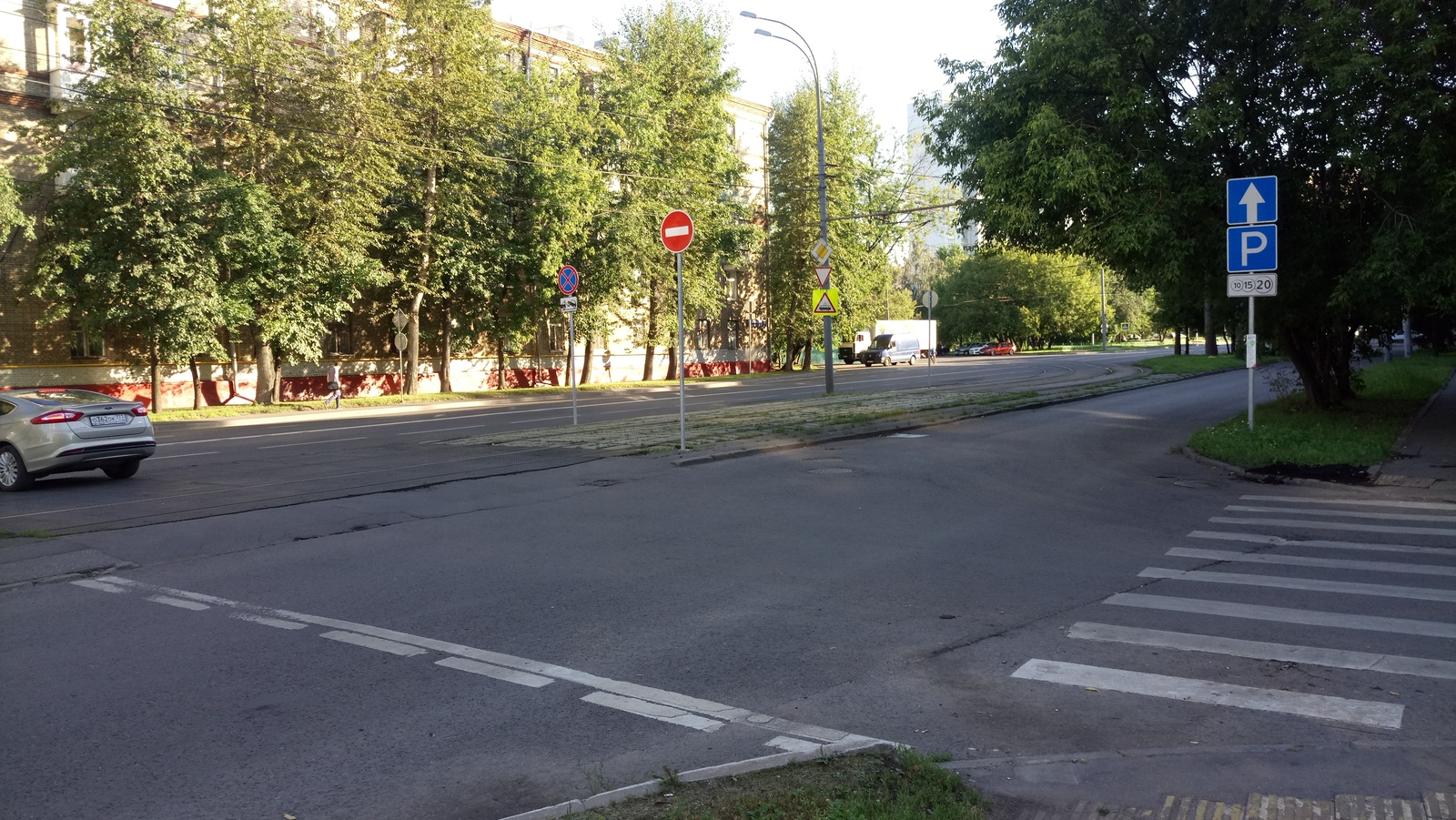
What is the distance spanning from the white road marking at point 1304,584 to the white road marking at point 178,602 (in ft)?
22.9

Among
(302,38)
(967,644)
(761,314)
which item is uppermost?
(302,38)

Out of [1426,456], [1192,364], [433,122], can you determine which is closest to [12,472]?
[1426,456]

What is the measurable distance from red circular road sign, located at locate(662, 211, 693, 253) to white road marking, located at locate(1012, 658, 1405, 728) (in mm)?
11118

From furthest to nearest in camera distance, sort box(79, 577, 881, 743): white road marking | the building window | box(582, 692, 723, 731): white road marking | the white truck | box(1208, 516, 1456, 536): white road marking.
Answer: the white truck → the building window → box(1208, 516, 1456, 536): white road marking → box(582, 692, 723, 731): white road marking → box(79, 577, 881, 743): white road marking

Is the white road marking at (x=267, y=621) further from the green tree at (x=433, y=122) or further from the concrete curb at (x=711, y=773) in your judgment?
the green tree at (x=433, y=122)

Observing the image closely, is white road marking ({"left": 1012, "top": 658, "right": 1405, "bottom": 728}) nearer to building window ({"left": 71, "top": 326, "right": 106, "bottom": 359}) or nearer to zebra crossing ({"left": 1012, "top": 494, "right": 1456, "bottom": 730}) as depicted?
zebra crossing ({"left": 1012, "top": 494, "right": 1456, "bottom": 730})

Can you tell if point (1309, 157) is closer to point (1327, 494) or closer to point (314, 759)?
point (1327, 494)

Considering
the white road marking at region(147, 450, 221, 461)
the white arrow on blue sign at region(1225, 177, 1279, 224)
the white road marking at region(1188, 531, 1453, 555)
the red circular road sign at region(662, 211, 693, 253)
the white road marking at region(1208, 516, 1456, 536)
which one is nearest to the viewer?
the white road marking at region(1188, 531, 1453, 555)

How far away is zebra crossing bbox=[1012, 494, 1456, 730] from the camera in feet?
17.4

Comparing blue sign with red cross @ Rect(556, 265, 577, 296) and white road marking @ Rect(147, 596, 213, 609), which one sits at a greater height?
blue sign with red cross @ Rect(556, 265, 577, 296)

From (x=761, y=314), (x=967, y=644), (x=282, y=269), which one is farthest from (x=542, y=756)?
(x=761, y=314)

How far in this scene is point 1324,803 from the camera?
3.91 metres

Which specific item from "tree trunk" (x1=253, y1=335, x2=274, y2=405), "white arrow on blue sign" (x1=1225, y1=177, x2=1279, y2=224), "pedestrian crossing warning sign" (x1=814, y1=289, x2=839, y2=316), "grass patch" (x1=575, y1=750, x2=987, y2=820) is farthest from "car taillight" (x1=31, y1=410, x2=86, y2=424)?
"tree trunk" (x1=253, y1=335, x2=274, y2=405)

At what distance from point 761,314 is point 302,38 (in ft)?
105
